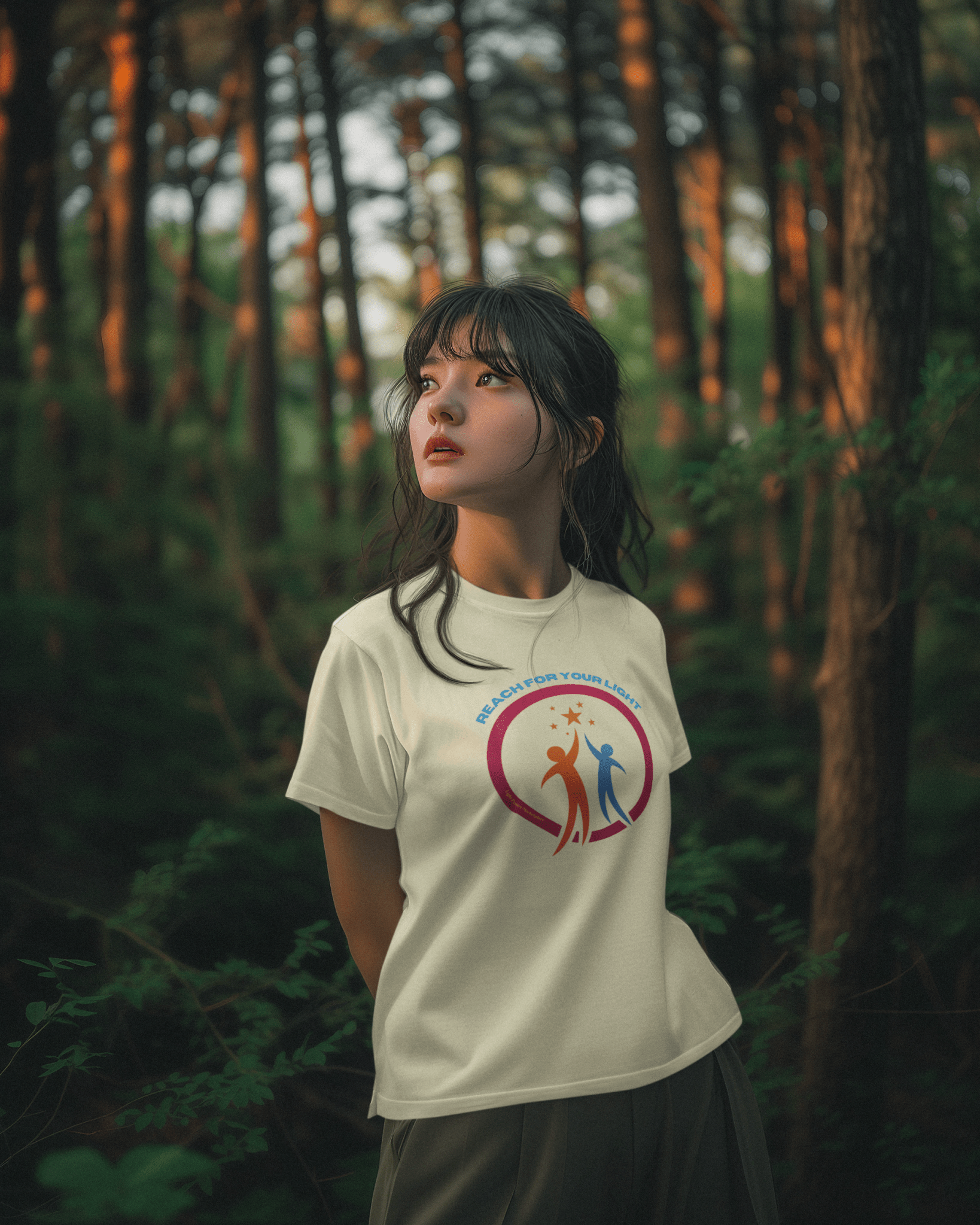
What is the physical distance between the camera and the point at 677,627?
7930mm

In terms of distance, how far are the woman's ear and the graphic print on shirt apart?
1.64 ft

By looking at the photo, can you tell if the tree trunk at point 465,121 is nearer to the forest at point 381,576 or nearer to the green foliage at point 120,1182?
the forest at point 381,576

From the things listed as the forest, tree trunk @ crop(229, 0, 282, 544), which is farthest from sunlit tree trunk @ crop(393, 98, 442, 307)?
tree trunk @ crop(229, 0, 282, 544)

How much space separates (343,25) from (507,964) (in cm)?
1386

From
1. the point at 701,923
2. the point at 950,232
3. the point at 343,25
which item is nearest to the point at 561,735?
the point at 701,923

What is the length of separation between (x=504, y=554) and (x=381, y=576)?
0.62 m

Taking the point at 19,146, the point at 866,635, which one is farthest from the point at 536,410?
the point at 19,146

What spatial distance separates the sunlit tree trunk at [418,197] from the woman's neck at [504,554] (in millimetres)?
12694

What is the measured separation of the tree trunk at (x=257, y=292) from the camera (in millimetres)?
10648

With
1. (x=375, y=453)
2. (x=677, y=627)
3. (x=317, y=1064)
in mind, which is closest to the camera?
(x=317, y=1064)

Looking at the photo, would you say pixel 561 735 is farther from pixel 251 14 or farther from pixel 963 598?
pixel 251 14

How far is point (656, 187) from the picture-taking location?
8.10m

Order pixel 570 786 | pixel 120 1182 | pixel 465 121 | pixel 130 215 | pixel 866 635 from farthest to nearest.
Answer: pixel 465 121
pixel 130 215
pixel 866 635
pixel 570 786
pixel 120 1182

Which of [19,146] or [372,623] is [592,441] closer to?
[372,623]
